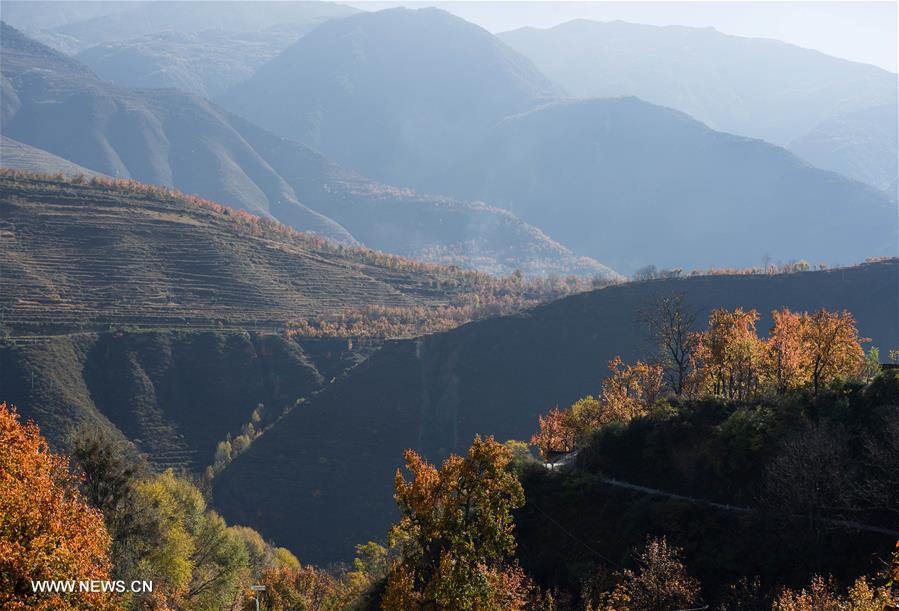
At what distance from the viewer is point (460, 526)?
3534cm

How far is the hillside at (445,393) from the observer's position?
121 m

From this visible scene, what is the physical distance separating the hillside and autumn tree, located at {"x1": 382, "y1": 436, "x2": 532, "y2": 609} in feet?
261

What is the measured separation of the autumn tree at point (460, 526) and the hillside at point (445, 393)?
261ft

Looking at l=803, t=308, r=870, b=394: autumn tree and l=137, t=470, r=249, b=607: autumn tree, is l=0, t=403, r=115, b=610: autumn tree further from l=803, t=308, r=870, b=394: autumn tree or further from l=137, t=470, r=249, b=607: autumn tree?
l=803, t=308, r=870, b=394: autumn tree

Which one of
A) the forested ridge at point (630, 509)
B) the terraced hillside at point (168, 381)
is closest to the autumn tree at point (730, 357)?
the forested ridge at point (630, 509)

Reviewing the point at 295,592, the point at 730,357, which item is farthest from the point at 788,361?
the point at 295,592

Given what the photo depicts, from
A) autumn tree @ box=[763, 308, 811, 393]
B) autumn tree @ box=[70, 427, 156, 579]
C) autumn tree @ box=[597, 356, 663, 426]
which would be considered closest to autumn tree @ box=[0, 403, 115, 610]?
autumn tree @ box=[70, 427, 156, 579]

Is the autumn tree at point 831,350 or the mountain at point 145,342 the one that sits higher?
the autumn tree at point 831,350

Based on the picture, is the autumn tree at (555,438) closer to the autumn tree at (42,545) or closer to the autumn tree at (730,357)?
the autumn tree at (730,357)

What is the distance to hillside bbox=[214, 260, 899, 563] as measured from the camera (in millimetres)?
120625

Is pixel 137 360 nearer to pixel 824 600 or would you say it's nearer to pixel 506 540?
pixel 506 540

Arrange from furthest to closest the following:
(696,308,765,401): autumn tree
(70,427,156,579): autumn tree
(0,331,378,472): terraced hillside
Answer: (0,331,378,472): terraced hillside → (696,308,765,401): autumn tree → (70,427,156,579): autumn tree

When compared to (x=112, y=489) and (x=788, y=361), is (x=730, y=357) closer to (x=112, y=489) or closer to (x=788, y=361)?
(x=788, y=361)

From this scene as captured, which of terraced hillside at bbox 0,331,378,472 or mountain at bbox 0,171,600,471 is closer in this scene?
terraced hillside at bbox 0,331,378,472
